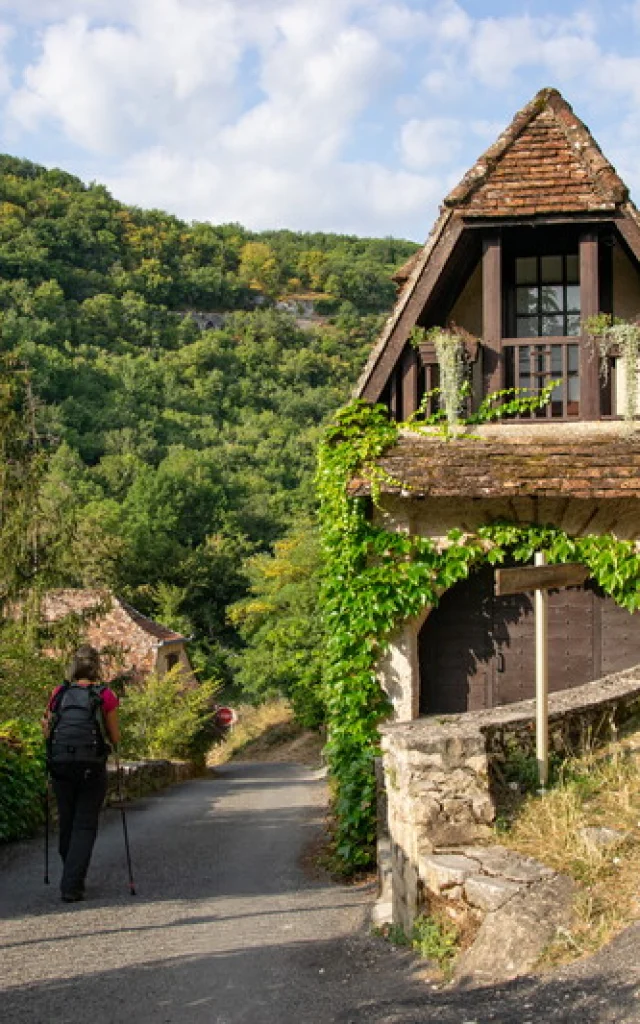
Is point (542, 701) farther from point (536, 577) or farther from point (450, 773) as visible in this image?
point (450, 773)

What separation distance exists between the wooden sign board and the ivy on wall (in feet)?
8.52

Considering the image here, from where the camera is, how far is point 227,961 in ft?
21.7

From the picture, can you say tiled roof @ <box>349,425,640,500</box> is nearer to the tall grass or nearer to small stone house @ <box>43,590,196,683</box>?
the tall grass

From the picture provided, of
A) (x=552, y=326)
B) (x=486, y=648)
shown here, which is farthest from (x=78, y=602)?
(x=552, y=326)

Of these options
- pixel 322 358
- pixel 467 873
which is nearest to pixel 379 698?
pixel 467 873

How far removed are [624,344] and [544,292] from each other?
4.90ft

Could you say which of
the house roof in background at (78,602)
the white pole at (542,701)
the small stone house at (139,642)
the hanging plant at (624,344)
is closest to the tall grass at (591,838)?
the white pole at (542,701)

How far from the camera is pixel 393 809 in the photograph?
7984 mm

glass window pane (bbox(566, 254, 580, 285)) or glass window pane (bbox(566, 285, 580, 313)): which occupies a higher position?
glass window pane (bbox(566, 254, 580, 285))

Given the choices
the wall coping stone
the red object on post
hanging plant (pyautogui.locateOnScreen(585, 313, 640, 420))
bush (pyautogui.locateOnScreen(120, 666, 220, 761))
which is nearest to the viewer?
the wall coping stone

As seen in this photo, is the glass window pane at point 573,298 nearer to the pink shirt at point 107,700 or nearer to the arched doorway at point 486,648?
the arched doorway at point 486,648

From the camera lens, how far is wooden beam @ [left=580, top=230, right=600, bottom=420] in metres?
11.3

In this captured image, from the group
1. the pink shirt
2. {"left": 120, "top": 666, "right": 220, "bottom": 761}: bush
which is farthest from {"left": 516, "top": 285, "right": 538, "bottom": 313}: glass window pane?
{"left": 120, "top": 666, "right": 220, "bottom": 761}: bush

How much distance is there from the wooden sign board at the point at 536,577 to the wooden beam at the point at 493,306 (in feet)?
11.8
